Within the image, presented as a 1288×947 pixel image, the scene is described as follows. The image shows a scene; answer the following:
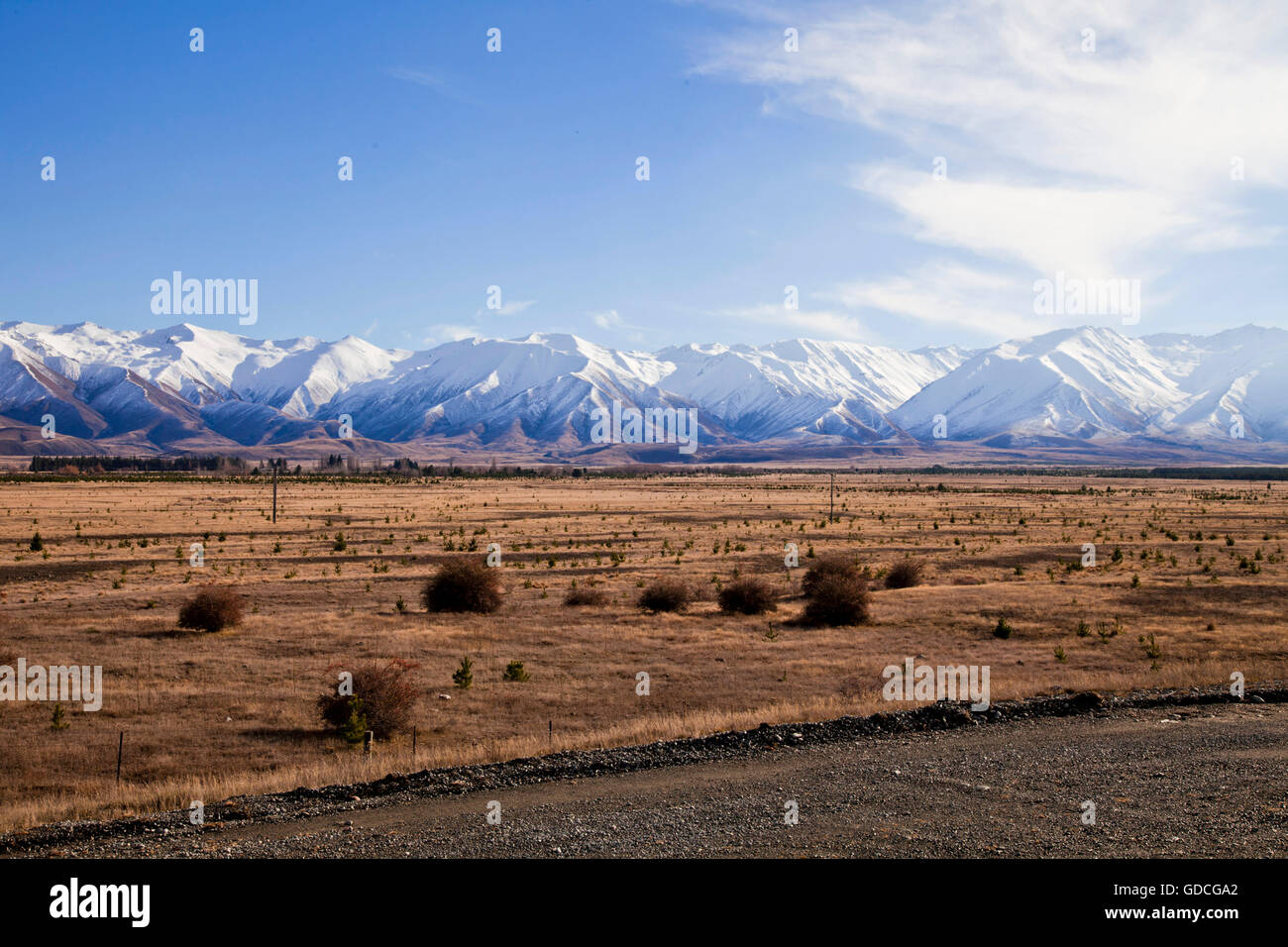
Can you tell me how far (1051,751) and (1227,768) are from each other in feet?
6.24

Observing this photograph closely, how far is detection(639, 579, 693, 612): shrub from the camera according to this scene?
89.4 ft

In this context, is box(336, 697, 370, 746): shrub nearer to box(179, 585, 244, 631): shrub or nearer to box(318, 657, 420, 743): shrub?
box(318, 657, 420, 743): shrub

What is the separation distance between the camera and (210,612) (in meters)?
23.0

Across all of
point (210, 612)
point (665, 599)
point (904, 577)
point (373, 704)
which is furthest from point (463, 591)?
point (904, 577)

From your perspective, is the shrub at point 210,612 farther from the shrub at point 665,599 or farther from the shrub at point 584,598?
the shrub at point 665,599

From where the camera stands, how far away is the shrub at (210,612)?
23000 millimetres

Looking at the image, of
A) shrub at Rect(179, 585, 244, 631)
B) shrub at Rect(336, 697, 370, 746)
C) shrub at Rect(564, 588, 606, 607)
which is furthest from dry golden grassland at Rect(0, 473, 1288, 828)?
shrub at Rect(564, 588, 606, 607)

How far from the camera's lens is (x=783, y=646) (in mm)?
22609

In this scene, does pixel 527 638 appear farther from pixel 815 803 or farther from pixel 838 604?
pixel 815 803

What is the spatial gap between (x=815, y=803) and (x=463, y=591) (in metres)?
18.7

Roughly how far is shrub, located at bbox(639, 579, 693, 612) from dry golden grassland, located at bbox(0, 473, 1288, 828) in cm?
38
